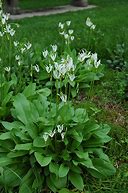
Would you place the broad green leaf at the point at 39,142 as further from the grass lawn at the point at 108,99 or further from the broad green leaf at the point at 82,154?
the grass lawn at the point at 108,99

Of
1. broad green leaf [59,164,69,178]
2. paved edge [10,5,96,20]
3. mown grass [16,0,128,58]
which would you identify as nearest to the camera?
broad green leaf [59,164,69,178]

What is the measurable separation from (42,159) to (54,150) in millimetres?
223

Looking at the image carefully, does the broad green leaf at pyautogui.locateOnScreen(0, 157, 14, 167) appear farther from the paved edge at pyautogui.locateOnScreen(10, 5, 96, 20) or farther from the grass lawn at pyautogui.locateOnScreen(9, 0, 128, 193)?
the paved edge at pyautogui.locateOnScreen(10, 5, 96, 20)

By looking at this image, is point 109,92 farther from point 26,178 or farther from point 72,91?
point 26,178

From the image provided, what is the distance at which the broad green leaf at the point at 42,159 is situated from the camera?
378cm

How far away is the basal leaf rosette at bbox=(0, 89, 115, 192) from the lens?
390 centimetres

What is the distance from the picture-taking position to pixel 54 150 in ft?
13.2

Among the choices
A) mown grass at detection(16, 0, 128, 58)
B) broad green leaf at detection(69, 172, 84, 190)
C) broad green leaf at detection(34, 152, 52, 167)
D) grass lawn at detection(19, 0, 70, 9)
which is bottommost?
grass lawn at detection(19, 0, 70, 9)

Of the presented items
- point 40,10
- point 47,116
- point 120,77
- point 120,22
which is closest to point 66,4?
point 40,10

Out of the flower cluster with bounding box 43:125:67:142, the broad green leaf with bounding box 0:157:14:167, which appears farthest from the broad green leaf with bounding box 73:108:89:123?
the broad green leaf with bounding box 0:157:14:167

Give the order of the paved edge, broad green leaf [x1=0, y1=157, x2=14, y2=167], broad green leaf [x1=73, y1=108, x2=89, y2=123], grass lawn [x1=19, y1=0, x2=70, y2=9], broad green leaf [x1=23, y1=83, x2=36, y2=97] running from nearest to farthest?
broad green leaf [x1=0, y1=157, x2=14, y2=167] → broad green leaf [x1=73, y1=108, x2=89, y2=123] → broad green leaf [x1=23, y1=83, x2=36, y2=97] → the paved edge → grass lawn [x1=19, y1=0, x2=70, y2=9]

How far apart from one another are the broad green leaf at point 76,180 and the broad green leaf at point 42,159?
0.93ft

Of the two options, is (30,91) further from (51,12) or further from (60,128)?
(51,12)

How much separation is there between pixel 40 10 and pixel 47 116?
13.8 metres
